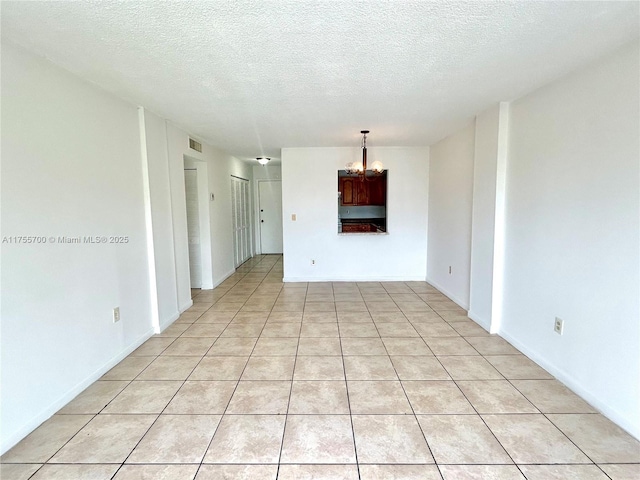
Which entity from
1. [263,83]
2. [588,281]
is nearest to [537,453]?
[588,281]

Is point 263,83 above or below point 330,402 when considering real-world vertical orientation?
above

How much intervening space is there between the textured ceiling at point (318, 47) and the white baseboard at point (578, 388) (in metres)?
2.21

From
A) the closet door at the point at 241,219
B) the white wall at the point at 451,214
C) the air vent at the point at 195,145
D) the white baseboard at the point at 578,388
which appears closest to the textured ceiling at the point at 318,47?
the white wall at the point at 451,214

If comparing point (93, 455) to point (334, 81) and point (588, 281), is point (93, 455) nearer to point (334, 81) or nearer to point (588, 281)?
point (334, 81)

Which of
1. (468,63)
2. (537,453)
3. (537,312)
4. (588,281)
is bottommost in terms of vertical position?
(537,453)

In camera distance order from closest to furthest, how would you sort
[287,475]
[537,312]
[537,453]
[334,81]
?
[287,475] → [537,453] → [334,81] → [537,312]

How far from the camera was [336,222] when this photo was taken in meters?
5.46

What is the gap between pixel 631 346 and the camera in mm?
1884

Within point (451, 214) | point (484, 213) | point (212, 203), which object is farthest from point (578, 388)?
point (212, 203)

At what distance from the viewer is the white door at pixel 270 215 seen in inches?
327

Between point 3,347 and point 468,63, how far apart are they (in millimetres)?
3311

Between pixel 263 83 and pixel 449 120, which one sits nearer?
pixel 263 83

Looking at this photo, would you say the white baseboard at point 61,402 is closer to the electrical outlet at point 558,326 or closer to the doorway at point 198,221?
the doorway at point 198,221

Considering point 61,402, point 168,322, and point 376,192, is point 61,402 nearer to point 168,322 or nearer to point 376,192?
point 168,322
